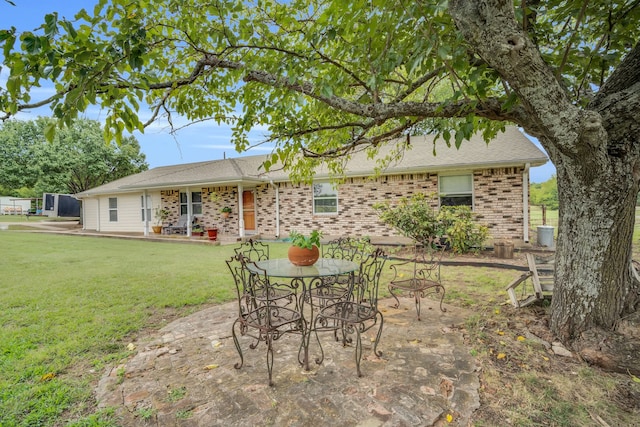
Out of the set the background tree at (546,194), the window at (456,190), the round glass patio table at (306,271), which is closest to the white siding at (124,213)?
the window at (456,190)

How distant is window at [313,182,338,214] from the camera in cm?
1301

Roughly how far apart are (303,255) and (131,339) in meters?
2.25

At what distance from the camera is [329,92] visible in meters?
2.80

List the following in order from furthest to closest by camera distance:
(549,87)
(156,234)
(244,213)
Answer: (156,234) < (244,213) < (549,87)

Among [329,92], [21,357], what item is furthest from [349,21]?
[21,357]

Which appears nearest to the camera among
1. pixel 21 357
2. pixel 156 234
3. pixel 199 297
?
pixel 21 357

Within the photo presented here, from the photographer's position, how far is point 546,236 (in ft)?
31.8

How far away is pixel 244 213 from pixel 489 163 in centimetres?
1000

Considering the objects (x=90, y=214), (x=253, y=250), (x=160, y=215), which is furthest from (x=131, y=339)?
(x=90, y=214)

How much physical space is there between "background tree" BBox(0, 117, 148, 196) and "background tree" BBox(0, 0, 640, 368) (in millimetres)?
27303

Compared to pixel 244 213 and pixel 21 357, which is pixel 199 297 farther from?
pixel 244 213

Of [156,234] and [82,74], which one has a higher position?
[82,74]

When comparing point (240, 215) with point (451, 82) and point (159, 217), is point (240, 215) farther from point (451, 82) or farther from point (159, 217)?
point (451, 82)

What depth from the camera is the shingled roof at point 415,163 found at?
33.1ft
